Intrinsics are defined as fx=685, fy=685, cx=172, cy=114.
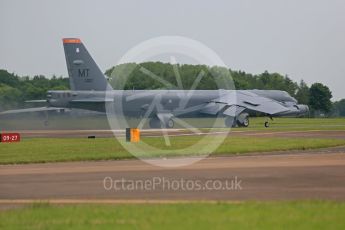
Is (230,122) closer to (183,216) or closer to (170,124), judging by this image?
(170,124)

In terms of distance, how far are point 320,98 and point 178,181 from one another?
455 feet

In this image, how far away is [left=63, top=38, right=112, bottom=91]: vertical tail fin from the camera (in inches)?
2746

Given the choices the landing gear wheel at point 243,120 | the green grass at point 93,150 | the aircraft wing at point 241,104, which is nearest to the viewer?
the green grass at point 93,150

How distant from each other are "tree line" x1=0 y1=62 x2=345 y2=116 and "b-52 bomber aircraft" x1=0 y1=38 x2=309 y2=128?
2161 millimetres

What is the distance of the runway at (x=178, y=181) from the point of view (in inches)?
682

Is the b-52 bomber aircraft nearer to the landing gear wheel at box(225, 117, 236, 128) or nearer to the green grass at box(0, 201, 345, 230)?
the landing gear wheel at box(225, 117, 236, 128)

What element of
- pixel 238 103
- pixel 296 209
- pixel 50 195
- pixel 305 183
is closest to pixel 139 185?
pixel 50 195

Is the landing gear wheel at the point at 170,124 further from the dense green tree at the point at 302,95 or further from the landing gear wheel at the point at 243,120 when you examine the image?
the dense green tree at the point at 302,95

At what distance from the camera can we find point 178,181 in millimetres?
20938

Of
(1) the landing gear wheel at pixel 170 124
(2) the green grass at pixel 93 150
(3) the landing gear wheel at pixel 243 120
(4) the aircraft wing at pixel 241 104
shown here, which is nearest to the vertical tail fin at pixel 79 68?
(1) the landing gear wheel at pixel 170 124

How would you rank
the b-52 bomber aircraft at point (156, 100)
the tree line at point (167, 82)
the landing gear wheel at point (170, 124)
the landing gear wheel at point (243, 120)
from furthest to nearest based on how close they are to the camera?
the tree line at point (167, 82), the landing gear wheel at point (243, 120), the landing gear wheel at point (170, 124), the b-52 bomber aircraft at point (156, 100)

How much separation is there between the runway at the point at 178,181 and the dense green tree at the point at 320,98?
127 metres

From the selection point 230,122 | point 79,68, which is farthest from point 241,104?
point 79,68

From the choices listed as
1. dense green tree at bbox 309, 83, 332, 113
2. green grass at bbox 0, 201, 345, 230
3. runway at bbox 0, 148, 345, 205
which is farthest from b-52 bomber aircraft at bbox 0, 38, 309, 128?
dense green tree at bbox 309, 83, 332, 113
